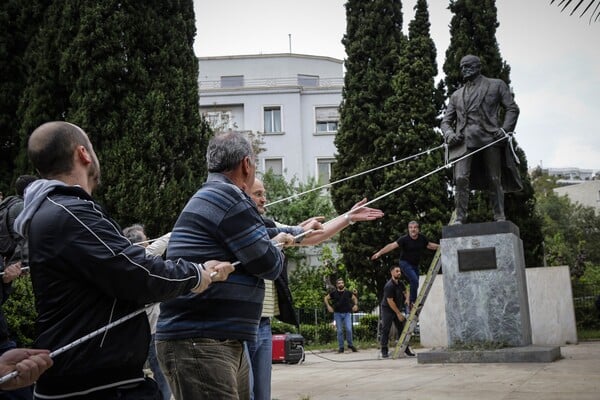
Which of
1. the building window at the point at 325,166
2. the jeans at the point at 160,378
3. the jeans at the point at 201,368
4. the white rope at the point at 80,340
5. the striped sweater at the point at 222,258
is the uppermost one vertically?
the building window at the point at 325,166

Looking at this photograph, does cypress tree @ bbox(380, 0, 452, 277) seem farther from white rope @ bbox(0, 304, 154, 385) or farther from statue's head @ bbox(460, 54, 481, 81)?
white rope @ bbox(0, 304, 154, 385)

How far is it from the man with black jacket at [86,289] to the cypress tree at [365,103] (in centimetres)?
1868

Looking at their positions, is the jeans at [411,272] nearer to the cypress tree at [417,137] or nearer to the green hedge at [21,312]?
the green hedge at [21,312]

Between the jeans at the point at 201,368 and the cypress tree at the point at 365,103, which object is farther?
the cypress tree at the point at 365,103

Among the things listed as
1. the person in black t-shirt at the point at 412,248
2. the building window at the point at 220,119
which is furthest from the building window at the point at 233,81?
the person in black t-shirt at the point at 412,248

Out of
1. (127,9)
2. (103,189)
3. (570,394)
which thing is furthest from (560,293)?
(127,9)

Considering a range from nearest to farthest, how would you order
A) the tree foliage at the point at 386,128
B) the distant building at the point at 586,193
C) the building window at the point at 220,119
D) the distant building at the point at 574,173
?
the tree foliage at the point at 386,128
the building window at the point at 220,119
the distant building at the point at 586,193
the distant building at the point at 574,173

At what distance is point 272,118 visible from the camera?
→ 35.1 metres

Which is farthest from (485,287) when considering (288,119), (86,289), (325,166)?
(288,119)

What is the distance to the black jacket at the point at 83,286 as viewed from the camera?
2.41 meters

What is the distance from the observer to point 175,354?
3.10 meters

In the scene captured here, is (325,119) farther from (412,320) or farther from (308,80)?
(412,320)

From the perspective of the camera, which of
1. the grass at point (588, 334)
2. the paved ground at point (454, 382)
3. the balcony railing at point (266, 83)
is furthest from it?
the balcony railing at point (266, 83)

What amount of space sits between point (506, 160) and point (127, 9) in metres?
8.86
